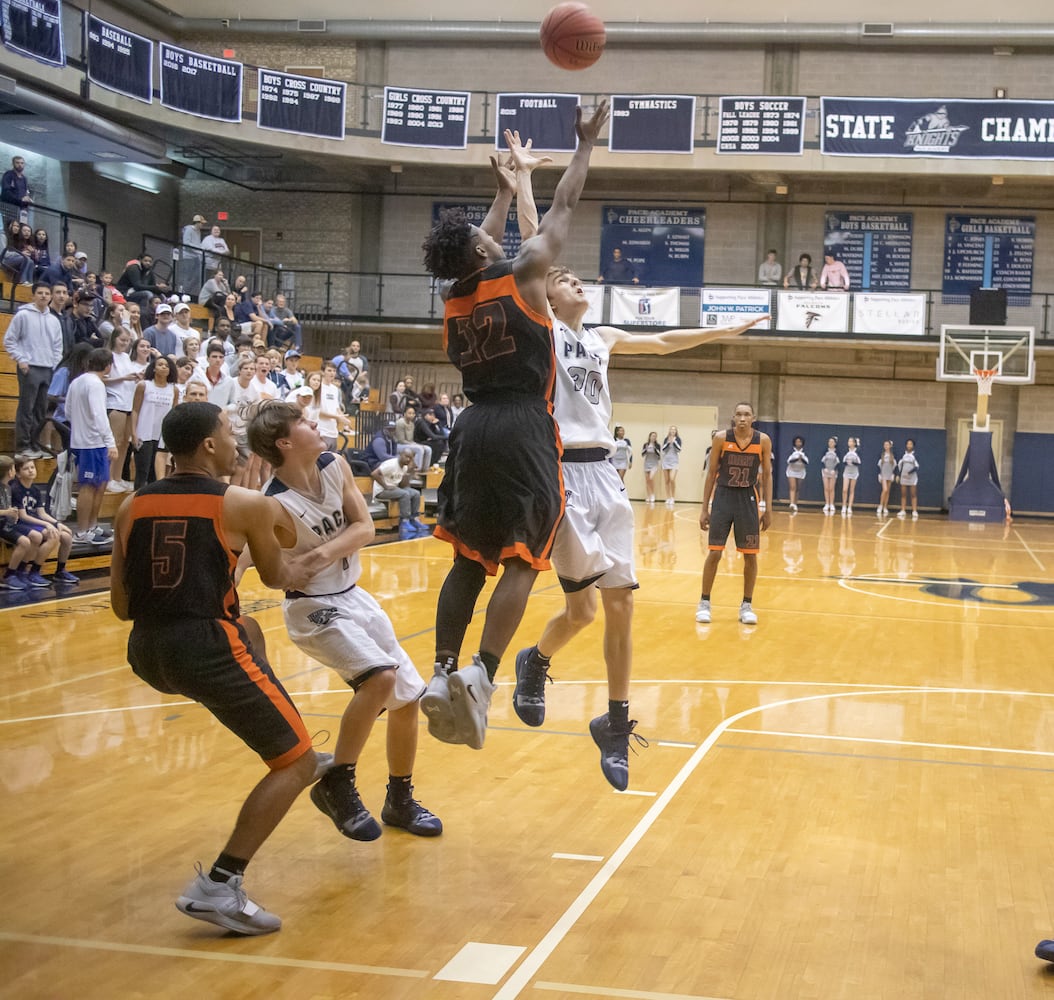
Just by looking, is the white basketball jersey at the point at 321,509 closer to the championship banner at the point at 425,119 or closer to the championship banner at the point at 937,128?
the championship banner at the point at 425,119

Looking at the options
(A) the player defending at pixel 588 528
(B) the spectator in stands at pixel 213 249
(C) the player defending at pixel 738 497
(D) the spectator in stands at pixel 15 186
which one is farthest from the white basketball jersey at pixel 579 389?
(B) the spectator in stands at pixel 213 249

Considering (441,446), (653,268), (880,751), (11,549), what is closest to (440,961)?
(880,751)

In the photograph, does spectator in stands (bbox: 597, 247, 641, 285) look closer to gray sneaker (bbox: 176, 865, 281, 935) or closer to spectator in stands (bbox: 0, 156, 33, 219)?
spectator in stands (bbox: 0, 156, 33, 219)

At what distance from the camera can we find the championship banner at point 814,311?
2403 cm

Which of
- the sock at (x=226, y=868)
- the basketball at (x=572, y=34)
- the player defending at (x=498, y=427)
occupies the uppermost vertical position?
the basketball at (x=572, y=34)

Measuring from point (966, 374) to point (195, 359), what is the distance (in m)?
15.8

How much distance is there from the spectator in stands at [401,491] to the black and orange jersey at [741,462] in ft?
22.3

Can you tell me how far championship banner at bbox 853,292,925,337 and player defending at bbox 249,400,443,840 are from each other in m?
20.9

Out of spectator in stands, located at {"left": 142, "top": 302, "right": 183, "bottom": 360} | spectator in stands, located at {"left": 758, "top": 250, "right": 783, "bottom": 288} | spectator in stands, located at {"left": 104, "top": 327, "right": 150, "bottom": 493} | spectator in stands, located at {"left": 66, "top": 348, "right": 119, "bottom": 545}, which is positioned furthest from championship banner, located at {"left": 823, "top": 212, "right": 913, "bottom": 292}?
spectator in stands, located at {"left": 66, "top": 348, "right": 119, "bottom": 545}

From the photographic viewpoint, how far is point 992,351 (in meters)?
23.4

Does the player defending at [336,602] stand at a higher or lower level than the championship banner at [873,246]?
lower

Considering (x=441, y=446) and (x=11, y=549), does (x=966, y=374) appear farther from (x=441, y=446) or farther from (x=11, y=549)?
(x=11, y=549)

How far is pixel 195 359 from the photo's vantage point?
12852 millimetres

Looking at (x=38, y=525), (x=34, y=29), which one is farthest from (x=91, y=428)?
(x=34, y=29)
